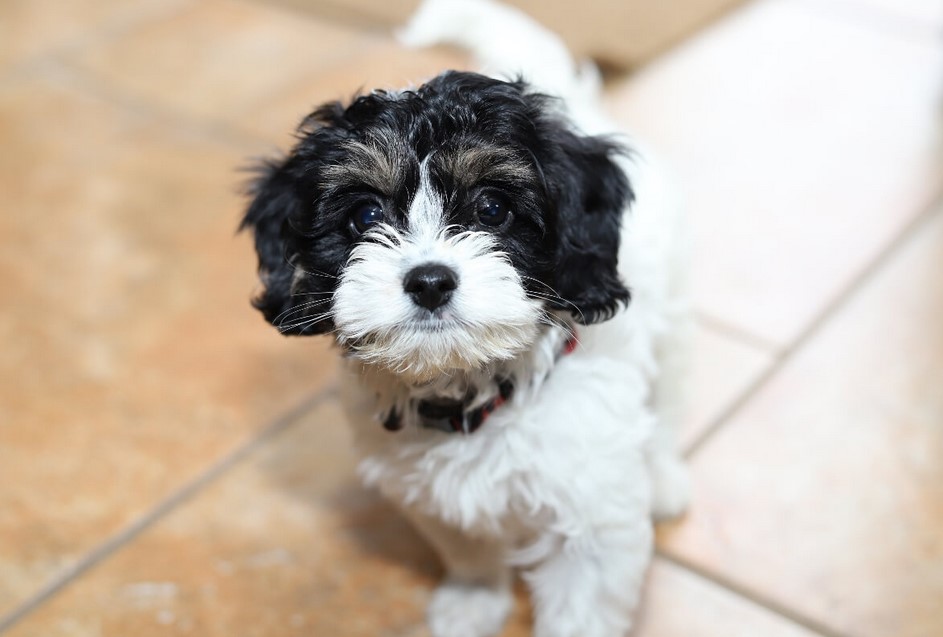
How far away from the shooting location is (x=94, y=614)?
7.77 feet

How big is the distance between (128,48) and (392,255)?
343cm

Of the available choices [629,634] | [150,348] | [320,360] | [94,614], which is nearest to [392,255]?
[629,634]

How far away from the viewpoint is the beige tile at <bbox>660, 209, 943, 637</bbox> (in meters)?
2.35

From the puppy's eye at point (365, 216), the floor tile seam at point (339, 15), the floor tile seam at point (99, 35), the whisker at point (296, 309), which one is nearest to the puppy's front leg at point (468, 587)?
the whisker at point (296, 309)

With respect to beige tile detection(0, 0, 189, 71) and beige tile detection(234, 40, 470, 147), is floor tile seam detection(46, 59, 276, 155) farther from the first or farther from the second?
beige tile detection(0, 0, 189, 71)

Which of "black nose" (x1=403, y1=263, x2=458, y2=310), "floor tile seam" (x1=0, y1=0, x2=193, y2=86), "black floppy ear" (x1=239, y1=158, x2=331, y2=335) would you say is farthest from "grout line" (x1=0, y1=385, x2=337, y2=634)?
"floor tile seam" (x1=0, y1=0, x2=193, y2=86)

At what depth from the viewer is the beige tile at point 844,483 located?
2346mm

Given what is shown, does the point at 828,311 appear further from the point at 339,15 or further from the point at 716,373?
the point at 339,15

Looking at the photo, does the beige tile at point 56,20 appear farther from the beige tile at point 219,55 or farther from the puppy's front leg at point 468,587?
the puppy's front leg at point 468,587

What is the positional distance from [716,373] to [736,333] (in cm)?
19

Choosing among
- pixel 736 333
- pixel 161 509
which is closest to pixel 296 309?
pixel 161 509

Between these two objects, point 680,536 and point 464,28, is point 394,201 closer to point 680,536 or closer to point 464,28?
point 464,28

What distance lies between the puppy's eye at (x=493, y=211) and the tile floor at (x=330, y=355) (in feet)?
3.25

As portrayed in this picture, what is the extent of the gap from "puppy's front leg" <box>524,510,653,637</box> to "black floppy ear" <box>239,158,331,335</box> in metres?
0.63
